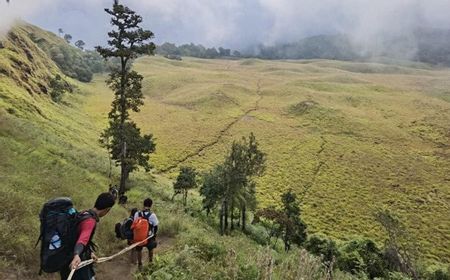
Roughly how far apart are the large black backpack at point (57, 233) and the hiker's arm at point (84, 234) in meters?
0.08

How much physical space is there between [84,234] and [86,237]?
56 millimetres

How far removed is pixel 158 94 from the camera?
118500 mm

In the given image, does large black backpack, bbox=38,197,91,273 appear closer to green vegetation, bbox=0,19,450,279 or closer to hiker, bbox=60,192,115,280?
hiker, bbox=60,192,115,280

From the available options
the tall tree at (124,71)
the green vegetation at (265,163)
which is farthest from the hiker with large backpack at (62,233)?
the tall tree at (124,71)

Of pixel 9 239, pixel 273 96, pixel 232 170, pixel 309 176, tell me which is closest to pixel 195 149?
pixel 309 176

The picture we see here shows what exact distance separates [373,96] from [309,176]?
6093 centimetres

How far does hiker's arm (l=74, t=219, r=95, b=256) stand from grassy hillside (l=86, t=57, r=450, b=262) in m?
45.4

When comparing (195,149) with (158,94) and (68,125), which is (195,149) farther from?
(158,94)

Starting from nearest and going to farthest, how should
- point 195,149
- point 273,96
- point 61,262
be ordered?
point 61,262 < point 195,149 < point 273,96

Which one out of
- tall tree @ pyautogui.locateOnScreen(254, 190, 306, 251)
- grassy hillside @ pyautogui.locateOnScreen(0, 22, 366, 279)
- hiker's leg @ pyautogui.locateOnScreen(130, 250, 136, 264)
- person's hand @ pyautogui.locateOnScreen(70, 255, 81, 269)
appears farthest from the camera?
tall tree @ pyautogui.locateOnScreen(254, 190, 306, 251)

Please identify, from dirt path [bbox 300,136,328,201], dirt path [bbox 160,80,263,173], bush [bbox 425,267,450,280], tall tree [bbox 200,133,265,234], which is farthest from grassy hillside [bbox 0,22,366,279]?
dirt path [bbox 300,136,328,201]

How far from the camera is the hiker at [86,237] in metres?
6.58

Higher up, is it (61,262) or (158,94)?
(61,262)

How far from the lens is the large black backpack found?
6691 mm
